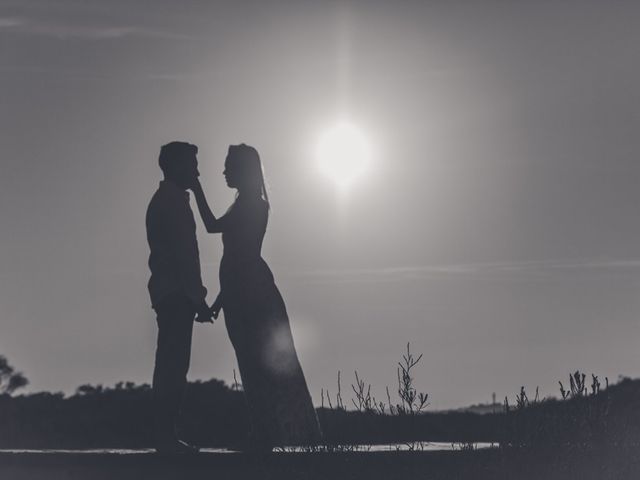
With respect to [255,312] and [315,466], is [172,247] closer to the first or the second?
[255,312]

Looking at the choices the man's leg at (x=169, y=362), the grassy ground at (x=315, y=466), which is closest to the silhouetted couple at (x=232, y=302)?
the man's leg at (x=169, y=362)

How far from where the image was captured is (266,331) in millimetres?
13805

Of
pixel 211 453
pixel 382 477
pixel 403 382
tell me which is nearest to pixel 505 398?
pixel 403 382

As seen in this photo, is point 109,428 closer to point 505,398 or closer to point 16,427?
point 16,427

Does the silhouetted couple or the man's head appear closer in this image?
the silhouetted couple

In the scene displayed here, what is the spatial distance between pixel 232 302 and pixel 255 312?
10.8 inches

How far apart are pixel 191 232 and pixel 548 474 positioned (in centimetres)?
413

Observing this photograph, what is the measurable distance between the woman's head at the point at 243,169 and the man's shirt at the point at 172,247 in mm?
1158

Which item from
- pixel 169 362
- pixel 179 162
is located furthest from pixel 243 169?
pixel 169 362

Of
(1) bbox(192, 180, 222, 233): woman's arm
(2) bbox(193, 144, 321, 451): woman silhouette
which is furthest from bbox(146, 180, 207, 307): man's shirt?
(2) bbox(193, 144, 321, 451): woman silhouette

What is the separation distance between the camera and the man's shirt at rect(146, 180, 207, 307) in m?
12.1

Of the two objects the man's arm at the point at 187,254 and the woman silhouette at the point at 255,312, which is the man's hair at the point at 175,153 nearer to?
the man's arm at the point at 187,254

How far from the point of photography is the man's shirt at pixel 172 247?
39.8 feet

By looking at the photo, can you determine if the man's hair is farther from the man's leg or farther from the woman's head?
the man's leg
